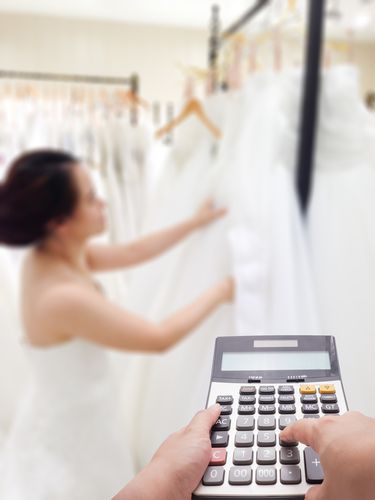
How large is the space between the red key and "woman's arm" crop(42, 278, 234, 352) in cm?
47

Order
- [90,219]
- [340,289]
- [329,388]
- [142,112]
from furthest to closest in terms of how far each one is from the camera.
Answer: [142,112] < [90,219] < [340,289] < [329,388]

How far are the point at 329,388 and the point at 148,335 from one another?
49 cm

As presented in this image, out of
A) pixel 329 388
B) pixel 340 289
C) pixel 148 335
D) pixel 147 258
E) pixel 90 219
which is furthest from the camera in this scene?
pixel 147 258

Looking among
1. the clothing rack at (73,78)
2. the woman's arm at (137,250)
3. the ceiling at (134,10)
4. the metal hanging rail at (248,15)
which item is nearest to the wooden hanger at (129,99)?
the clothing rack at (73,78)

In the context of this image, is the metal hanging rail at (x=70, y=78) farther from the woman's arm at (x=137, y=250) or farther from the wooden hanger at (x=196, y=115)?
the woman's arm at (x=137, y=250)

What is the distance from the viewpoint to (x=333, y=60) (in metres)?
0.83

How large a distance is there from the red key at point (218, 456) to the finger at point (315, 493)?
0.08ft

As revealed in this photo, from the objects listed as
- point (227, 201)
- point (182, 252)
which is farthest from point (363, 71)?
point (182, 252)

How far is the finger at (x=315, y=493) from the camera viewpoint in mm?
132

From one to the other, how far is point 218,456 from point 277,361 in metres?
0.04

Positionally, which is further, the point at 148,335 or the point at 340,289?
the point at 148,335

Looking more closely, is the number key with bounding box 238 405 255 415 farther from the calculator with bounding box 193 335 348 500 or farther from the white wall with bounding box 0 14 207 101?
the white wall with bounding box 0 14 207 101

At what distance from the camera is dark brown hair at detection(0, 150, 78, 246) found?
2.33ft

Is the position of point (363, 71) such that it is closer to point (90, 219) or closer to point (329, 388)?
point (90, 219)
